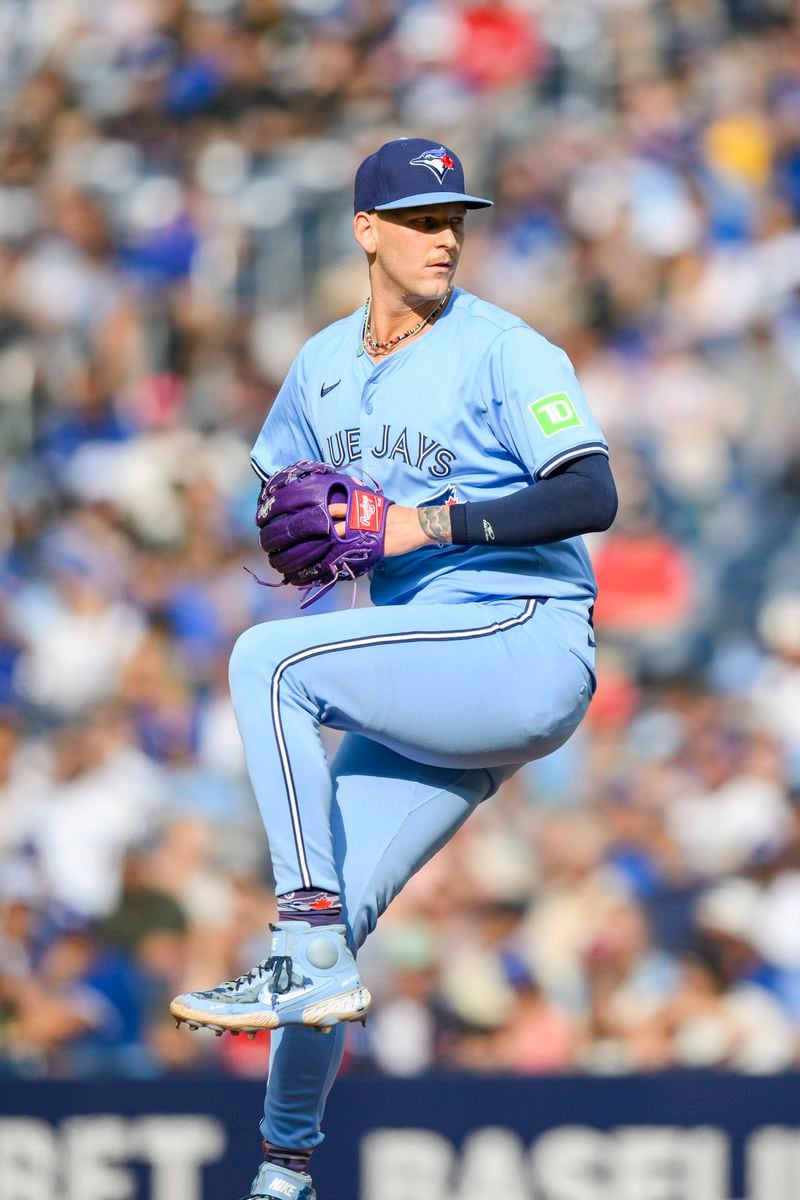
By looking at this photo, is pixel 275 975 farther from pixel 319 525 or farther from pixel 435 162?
pixel 435 162

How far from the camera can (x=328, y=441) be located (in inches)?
150

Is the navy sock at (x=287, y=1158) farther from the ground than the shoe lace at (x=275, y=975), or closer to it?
closer to it

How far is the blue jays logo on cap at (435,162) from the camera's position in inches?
139

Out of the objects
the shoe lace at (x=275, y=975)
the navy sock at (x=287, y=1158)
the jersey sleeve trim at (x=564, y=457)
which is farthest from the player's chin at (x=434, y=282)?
the navy sock at (x=287, y=1158)

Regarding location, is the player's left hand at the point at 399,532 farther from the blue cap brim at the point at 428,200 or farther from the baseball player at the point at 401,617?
the blue cap brim at the point at 428,200

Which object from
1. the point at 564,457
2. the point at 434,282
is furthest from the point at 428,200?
the point at 564,457

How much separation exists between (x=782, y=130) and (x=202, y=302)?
124 inches

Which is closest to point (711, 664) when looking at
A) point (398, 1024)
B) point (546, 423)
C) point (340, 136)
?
point (398, 1024)

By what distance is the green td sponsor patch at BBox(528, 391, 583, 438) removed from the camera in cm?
341

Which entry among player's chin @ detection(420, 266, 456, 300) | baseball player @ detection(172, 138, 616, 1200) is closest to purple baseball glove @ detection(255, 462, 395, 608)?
baseball player @ detection(172, 138, 616, 1200)

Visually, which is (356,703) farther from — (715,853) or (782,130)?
(782,130)

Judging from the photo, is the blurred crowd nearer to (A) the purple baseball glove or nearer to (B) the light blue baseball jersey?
(B) the light blue baseball jersey

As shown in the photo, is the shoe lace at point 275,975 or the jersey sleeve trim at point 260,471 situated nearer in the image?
the shoe lace at point 275,975

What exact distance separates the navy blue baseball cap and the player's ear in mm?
30
